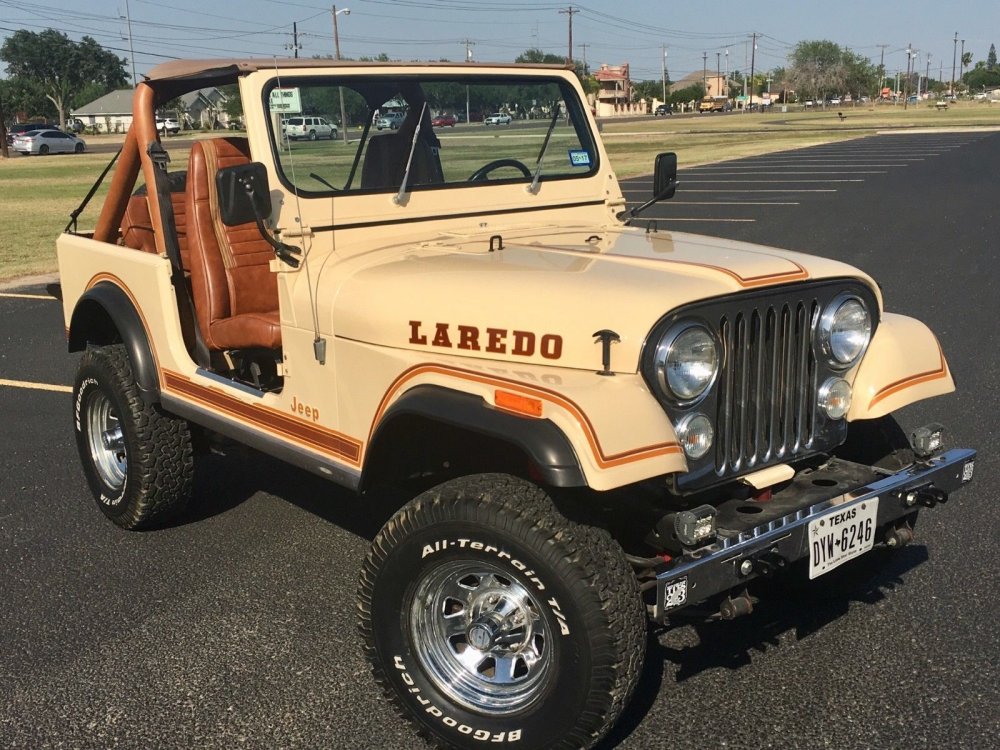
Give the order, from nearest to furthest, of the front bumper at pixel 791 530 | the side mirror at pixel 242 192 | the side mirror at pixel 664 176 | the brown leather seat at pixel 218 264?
Result: the front bumper at pixel 791 530 → the side mirror at pixel 242 192 → the brown leather seat at pixel 218 264 → the side mirror at pixel 664 176

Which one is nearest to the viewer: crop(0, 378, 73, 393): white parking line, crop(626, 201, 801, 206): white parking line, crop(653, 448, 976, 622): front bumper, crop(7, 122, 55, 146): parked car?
crop(653, 448, 976, 622): front bumper

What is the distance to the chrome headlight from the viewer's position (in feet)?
10.4

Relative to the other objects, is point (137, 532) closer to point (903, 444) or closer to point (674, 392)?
point (674, 392)

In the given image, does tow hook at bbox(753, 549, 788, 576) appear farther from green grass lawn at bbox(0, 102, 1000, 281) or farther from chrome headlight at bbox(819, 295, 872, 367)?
green grass lawn at bbox(0, 102, 1000, 281)

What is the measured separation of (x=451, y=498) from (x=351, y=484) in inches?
25.7

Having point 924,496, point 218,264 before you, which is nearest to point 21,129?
point 218,264

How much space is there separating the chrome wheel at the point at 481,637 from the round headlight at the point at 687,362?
0.68 meters

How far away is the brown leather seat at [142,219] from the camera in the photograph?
4.72 metres

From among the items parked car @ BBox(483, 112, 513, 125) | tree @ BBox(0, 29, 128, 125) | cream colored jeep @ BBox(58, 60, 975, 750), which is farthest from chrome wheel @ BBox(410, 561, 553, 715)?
tree @ BBox(0, 29, 128, 125)

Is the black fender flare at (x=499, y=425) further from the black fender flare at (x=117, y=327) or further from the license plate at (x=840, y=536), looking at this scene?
the black fender flare at (x=117, y=327)

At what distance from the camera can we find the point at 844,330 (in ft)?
10.5

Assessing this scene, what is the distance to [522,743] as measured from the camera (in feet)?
9.02

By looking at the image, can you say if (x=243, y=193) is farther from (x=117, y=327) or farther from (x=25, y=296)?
(x=25, y=296)

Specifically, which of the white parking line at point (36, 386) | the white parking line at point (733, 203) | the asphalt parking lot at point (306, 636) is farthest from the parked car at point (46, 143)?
the asphalt parking lot at point (306, 636)
